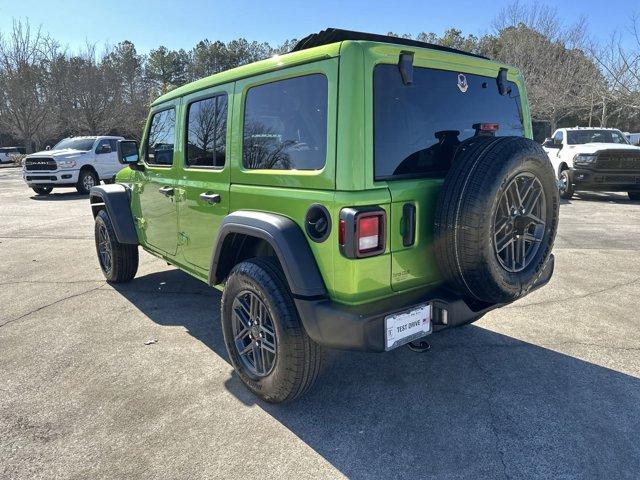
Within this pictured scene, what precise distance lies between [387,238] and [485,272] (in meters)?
0.54

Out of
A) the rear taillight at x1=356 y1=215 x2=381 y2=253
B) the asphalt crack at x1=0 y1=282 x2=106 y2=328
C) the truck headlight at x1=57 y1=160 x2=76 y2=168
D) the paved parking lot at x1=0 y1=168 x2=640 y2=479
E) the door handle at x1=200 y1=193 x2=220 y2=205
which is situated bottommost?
Result: the paved parking lot at x1=0 y1=168 x2=640 y2=479

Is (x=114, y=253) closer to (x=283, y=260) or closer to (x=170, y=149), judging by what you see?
(x=170, y=149)

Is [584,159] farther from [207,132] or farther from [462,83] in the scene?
[207,132]

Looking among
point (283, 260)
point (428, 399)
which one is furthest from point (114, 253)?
point (428, 399)

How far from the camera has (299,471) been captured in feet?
7.57

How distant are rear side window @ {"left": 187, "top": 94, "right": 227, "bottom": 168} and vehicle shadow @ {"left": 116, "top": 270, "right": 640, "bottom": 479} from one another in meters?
1.48

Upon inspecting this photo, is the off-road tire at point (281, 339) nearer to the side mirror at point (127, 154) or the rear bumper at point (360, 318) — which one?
the rear bumper at point (360, 318)

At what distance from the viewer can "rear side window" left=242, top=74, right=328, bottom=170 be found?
245 centimetres

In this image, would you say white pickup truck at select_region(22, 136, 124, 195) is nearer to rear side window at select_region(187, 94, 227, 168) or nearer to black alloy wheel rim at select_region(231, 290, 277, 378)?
rear side window at select_region(187, 94, 227, 168)

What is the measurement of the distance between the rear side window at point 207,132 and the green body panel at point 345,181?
96mm

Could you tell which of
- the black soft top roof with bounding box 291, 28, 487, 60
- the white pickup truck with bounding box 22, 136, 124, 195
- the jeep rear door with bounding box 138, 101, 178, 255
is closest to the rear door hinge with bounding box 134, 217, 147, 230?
the jeep rear door with bounding box 138, 101, 178, 255

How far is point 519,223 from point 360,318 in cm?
113

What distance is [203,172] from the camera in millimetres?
3428

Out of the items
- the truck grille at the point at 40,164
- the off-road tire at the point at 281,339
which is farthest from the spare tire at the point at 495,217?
the truck grille at the point at 40,164
